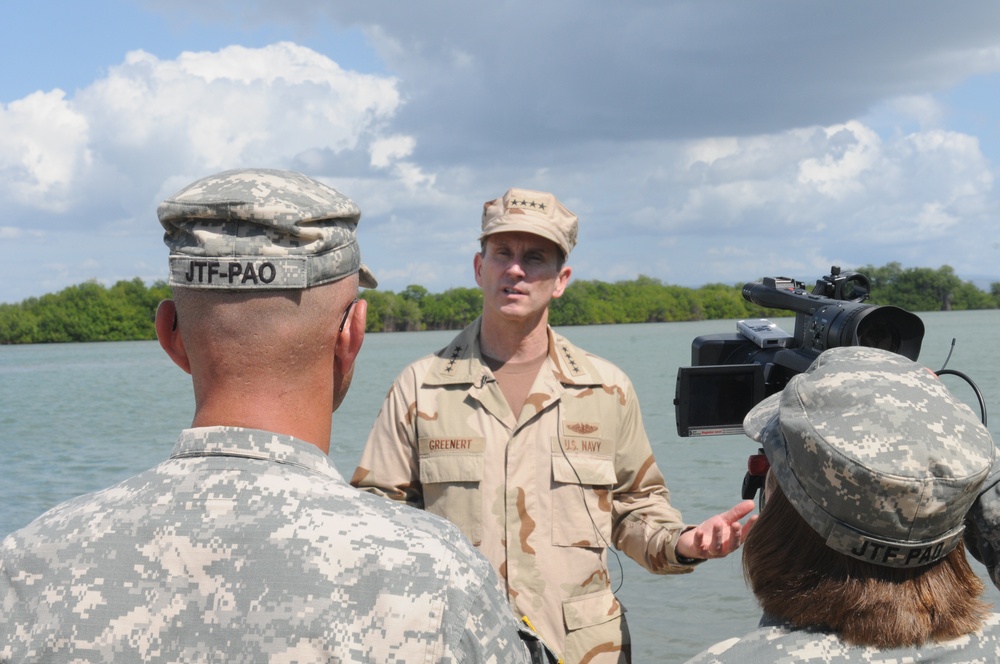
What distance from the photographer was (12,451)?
17953 mm

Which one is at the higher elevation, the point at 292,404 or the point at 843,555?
the point at 292,404

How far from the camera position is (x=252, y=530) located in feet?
4.35

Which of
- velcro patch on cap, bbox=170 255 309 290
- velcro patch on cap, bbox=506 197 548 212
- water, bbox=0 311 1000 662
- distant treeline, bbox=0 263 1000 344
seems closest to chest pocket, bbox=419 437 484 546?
velcro patch on cap, bbox=506 197 548 212

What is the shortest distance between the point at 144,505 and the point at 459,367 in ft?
6.15

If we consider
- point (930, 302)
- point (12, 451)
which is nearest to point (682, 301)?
point (930, 302)

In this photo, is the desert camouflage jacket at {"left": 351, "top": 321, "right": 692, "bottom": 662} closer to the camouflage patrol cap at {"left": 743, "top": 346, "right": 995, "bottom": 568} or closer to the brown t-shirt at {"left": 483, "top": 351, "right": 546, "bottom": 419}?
the brown t-shirt at {"left": 483, "top": 351, "right": 546, "bottom": 419}

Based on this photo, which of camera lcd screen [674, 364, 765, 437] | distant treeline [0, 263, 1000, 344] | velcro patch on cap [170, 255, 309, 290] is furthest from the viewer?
distant treeline [0, 263, 1000, 344]

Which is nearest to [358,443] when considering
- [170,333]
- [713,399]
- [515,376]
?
[515,376]

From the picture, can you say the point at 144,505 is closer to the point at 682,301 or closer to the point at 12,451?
the point at 12,451

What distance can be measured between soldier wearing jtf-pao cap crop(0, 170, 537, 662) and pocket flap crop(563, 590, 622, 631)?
1.56 m

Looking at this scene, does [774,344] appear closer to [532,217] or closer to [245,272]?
[532,217]

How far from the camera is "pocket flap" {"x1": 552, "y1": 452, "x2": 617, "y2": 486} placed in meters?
3.05

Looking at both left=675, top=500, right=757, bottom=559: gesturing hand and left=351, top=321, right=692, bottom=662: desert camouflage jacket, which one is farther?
left=351, top=321, right=692, bottom=662: desert camouflage jacket

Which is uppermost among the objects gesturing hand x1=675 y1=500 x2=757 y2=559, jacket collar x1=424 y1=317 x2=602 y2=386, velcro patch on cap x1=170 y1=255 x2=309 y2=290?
velcro patch on cap x1=170 y1=255 x2=309 y2=290
